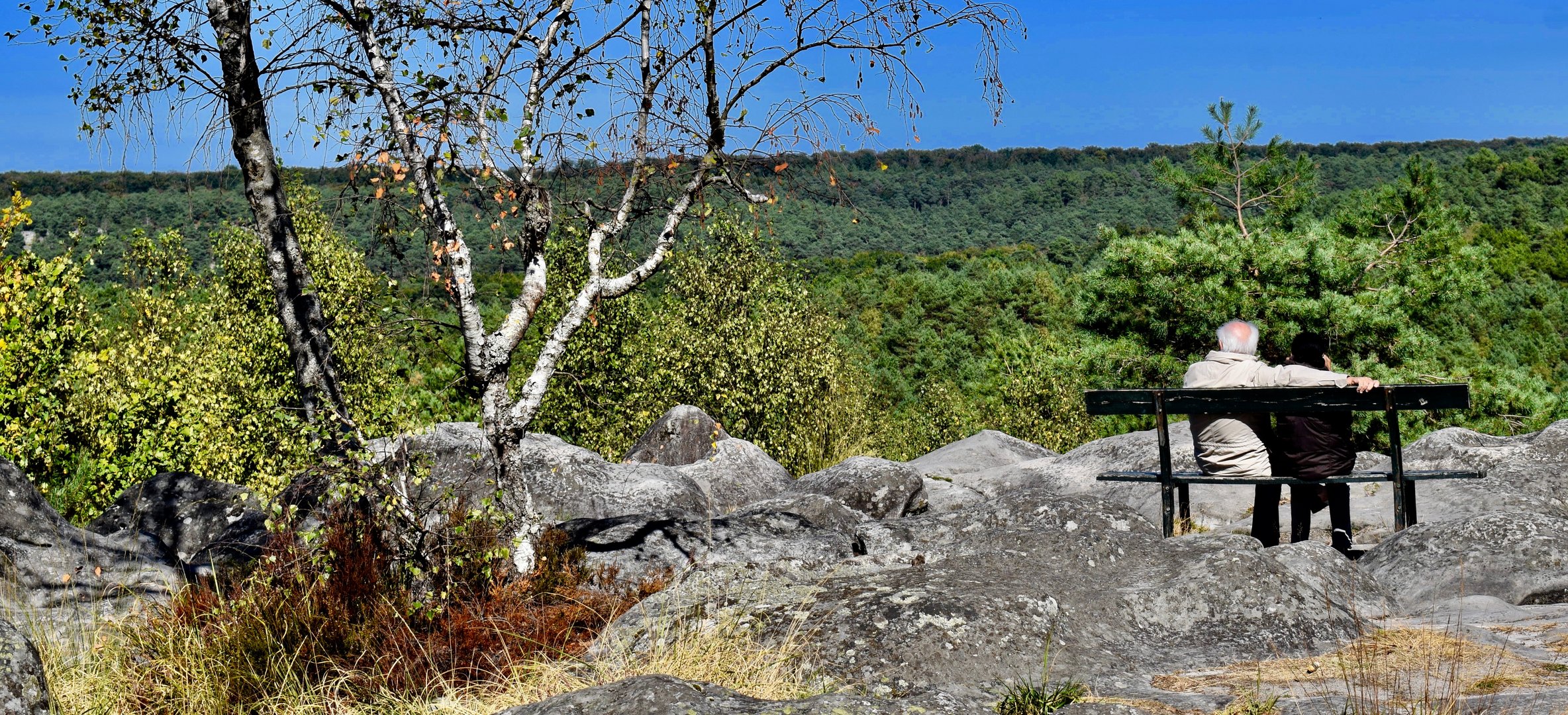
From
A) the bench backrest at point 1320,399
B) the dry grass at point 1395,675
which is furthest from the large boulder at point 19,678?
the bench backrest at point 1320,399

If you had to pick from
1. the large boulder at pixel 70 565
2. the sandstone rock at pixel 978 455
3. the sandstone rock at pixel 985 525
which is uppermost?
the large boulder at pixel 70 565

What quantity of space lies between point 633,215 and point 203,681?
4117mm

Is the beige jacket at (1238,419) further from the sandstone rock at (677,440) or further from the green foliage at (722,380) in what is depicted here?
the green foliage at (722,380)

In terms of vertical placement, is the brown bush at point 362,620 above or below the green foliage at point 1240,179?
below

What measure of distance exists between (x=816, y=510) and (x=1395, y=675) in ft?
18.3

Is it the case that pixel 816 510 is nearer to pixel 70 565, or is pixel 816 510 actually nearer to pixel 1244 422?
pixel 1244 422

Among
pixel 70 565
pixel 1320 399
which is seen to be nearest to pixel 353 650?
pixel 70 565

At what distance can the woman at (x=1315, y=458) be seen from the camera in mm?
8117

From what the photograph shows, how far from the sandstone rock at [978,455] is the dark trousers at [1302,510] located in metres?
8.32

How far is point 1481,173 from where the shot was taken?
59219mm

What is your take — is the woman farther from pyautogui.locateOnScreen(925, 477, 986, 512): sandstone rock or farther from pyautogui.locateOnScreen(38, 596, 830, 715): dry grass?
pyautogui.locateOnScreen(38, 596, 830, 715): dry grass

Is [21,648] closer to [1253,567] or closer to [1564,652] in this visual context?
[1253,567]

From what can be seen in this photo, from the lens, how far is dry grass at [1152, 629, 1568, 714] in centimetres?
383

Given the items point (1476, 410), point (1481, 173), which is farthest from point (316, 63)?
point (1481, 173)
